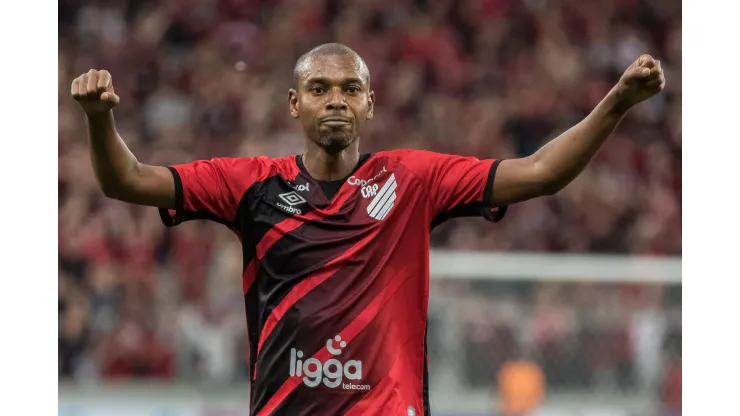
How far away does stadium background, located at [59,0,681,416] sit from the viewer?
340 inches

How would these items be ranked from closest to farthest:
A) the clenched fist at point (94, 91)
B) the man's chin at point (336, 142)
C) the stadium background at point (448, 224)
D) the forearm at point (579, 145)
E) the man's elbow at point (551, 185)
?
the clenched fist at point (94, 91) < the forearm at point (579, 145) < the man's elbow at point (551, 185) < the man's chin at point (336, 142) < the stadium background at point (448, 224)

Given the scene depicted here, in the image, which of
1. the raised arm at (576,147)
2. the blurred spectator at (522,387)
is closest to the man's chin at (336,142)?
the raised arm at (576,147)

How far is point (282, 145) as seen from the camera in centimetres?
1172

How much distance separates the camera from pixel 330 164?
4.68 metres

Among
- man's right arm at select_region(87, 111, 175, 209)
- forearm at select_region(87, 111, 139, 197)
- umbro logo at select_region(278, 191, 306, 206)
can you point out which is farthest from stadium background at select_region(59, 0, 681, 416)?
forearm at select_region(87, 111, 139, 197)

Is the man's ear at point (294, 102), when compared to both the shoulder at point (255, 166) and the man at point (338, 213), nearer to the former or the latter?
the man at point (338, 213)

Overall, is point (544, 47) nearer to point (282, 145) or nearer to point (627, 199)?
point (627, 199)

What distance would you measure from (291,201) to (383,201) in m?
0.40

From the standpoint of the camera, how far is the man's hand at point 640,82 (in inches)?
160

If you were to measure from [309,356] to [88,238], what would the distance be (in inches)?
263

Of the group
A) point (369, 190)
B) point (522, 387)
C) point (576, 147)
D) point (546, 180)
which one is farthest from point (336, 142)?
point (522, 387)

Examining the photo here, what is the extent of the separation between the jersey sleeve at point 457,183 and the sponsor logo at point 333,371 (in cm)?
74

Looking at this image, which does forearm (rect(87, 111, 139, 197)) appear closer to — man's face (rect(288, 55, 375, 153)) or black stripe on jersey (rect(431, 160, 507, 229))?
man's face (rect(288, 55, 375, 153))

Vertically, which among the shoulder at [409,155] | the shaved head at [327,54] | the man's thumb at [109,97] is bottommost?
the shoulder at [409,155]
